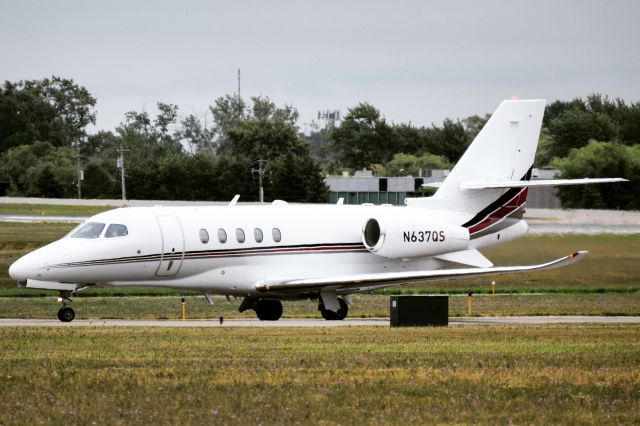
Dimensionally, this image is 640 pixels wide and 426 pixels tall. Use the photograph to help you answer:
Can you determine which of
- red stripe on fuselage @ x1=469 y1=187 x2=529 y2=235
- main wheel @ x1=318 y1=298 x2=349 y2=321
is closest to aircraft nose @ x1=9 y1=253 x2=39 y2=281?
main wheel @ x1=318 y1=298 x2=349 y2=321

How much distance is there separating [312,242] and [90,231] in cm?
635

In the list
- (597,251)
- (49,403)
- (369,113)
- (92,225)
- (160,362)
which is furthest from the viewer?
(369,113)

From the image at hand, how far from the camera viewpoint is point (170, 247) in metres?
31.7

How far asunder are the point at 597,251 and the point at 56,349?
28040 mm

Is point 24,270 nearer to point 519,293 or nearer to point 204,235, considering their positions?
point 204,235

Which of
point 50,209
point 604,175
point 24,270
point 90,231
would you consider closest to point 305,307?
point 90,231

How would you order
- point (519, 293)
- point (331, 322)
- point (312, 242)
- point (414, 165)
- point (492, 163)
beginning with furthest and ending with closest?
point (414, 165) → point (519, 293) → point (492, 163) → point (312, 242) → point (331, 322)

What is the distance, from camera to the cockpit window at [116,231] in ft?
102

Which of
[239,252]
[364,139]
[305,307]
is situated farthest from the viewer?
[364,139]

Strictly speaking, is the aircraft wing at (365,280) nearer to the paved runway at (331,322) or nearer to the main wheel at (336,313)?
the main wheel at (336,313)

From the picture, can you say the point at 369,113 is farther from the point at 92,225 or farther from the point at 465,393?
the point at 465,393

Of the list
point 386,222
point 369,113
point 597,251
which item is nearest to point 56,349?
point 386,222

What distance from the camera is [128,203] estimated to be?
310 ft

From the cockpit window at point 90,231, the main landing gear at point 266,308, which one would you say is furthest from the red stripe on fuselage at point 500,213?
the cockpit window at point 90,231
